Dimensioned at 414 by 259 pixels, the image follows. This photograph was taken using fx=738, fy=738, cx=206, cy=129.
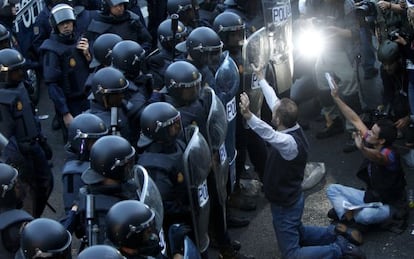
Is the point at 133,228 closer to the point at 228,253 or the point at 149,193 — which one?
the point at 149,193

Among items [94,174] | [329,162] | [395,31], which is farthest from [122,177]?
[395,31]

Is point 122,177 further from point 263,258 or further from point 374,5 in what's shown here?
point 374,5

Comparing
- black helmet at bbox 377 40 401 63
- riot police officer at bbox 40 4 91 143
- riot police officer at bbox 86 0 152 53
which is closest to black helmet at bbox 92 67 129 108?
riot police officer at bbox 40 4 91 143

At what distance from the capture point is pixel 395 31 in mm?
8672

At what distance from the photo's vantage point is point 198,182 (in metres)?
5.66

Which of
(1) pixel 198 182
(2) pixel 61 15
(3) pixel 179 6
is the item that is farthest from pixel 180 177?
(3) pixel 179 6

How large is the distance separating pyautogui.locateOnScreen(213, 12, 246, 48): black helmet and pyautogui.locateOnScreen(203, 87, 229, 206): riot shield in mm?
1299

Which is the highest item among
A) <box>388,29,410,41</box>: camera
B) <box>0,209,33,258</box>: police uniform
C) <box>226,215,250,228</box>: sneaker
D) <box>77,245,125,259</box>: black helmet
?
<box>77,245,125,259</box>: black helmet

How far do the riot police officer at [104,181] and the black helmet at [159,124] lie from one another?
0.37 m

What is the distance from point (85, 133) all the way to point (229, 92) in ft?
6.09

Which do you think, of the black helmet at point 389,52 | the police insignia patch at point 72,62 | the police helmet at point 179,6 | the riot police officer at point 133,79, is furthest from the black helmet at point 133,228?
the black helmet at point 389,52

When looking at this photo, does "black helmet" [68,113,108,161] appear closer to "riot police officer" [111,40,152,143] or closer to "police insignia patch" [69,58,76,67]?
"riot police officer" [111,40,152,143]

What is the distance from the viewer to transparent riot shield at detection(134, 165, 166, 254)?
16.5 feet

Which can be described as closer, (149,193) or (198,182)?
(149,193)
